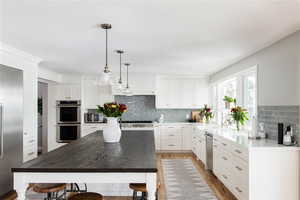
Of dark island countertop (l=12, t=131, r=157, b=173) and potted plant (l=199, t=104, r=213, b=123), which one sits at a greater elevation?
potted plant (l=199, t=104, r=213, b=123)

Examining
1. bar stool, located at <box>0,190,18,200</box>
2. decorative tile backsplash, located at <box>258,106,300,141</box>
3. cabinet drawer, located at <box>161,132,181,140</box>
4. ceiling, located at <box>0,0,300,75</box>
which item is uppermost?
ceiling, located at <box>0,0,300,75</box>

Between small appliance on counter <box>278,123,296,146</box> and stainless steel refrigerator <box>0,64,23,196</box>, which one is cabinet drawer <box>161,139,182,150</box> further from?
small appliance on counter <box>278,123,296,146</box>

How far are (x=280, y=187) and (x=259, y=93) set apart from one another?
165 cm

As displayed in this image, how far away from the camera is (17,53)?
4.06m

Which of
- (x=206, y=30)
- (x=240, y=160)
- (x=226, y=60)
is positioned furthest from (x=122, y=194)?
(x=226, y=60)

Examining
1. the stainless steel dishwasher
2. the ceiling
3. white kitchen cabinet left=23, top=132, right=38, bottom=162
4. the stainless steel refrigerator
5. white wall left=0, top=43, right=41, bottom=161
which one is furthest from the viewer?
the stainless steel dishwasher

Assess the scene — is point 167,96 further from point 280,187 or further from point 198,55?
point 280,187

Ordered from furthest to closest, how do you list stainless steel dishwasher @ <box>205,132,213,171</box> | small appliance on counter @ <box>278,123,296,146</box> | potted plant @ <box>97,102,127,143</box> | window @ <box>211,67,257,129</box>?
1. stainless steel dishwasher @ <box>205,132,213,171</box>
2. window @ <box>211,67,257,129</box>
3. potted plant @ <box>97,102,127,143</box>
4. small appliance on counter @ <box>278,123,296,146</box>

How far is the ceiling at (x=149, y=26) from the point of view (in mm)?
2299

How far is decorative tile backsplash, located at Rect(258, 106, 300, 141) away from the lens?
309cm

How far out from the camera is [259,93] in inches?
162

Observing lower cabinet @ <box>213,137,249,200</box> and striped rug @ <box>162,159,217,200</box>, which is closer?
lower cabinet @ <box>213,137,249,200</box>

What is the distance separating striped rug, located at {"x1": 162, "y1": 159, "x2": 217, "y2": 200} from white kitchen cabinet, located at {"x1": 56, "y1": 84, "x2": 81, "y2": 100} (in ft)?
10.7

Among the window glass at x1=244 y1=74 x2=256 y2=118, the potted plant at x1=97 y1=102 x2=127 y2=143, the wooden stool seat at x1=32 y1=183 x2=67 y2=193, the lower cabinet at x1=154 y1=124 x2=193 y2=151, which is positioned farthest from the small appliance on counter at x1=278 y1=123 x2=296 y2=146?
the lower cabinet at x1=154 y1=124 x2=193 y2=151
